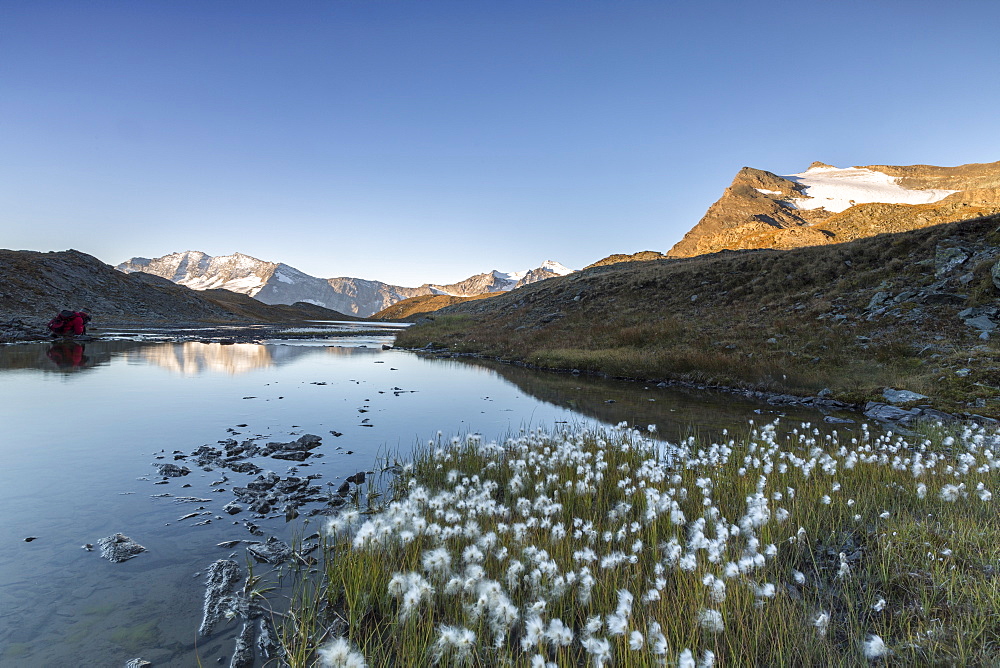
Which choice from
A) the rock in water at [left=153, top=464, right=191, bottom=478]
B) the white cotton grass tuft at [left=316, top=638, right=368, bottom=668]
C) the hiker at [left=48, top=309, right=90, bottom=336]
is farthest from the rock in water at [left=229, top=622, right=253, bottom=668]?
the hiker at [left=48, top=309, right=90, bottom=336]

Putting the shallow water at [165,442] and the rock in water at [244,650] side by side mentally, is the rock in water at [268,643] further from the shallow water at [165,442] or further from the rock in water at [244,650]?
the shallow water at [165,442]

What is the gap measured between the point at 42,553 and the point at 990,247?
40.2m

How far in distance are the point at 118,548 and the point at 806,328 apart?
29.2 metres

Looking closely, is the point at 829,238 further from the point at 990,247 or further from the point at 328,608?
the point at 328,608

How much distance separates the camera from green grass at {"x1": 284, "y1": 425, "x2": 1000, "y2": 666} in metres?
3.79

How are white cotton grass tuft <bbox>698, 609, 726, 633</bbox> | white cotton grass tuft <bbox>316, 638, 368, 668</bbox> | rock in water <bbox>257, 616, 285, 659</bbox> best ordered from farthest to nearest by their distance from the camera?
rock in water <bbox>257, 616, 285, 659</bbox> → white cotton grass tuft <bbox>698, 609, 726, 633</bbox> → white cotton grass tuft <bbox>316, 638, 368, 668</bbox>

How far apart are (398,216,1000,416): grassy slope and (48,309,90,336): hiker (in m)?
39.2

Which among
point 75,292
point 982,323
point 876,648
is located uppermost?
point 75,292

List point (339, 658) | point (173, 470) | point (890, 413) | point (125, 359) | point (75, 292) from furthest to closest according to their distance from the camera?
1. point (75, 292)
2. point (125, 359)
3. point (890, 413)
4. point (173, 470)
5. point (339, 658)

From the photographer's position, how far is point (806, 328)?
25.0 meters

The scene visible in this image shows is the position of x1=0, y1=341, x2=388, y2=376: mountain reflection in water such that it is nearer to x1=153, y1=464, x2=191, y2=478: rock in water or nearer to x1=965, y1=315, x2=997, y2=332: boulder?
x1=153, y1=464, x2=191, y2=478: rock in water

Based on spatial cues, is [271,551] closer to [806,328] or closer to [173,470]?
[173,470]

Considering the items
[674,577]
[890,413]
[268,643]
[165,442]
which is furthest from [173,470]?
[890,413]

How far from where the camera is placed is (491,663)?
3863 mm
